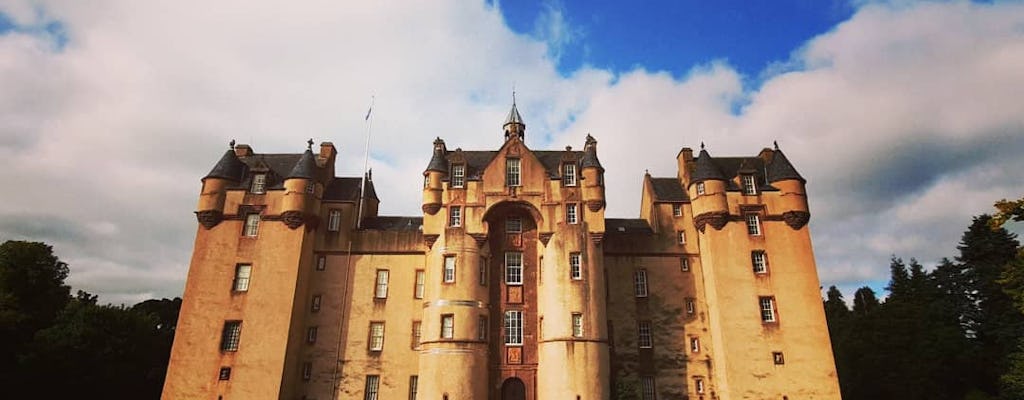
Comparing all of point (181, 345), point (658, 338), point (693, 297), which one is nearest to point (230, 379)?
point (181, 345)

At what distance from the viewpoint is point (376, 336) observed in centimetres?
4475

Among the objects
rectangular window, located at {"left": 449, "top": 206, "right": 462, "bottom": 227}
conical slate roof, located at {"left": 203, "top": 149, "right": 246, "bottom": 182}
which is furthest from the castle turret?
rectangular window, located at {"left": 449, "top": 206, "right": 462, "bottom": 227}

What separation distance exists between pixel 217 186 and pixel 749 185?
152ft

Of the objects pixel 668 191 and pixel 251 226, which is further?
pixel 668 191

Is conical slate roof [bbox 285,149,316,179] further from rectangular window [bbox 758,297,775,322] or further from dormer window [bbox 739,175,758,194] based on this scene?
rectangular window [bbox 758,297,775,322]

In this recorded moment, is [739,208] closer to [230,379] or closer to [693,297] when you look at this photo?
[693,297]

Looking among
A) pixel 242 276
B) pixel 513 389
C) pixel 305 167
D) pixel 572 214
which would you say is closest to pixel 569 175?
pixel 572 214

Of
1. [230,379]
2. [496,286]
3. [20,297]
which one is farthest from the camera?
[20,297]

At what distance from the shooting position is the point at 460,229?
43500 mm

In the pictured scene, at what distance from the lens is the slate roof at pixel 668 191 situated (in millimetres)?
48125

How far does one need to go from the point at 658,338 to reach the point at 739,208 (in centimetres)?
1288

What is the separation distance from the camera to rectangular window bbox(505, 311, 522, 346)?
4212cm

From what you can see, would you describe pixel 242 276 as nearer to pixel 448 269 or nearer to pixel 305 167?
pixel 305 167

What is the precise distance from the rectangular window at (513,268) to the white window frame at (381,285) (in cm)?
1057
